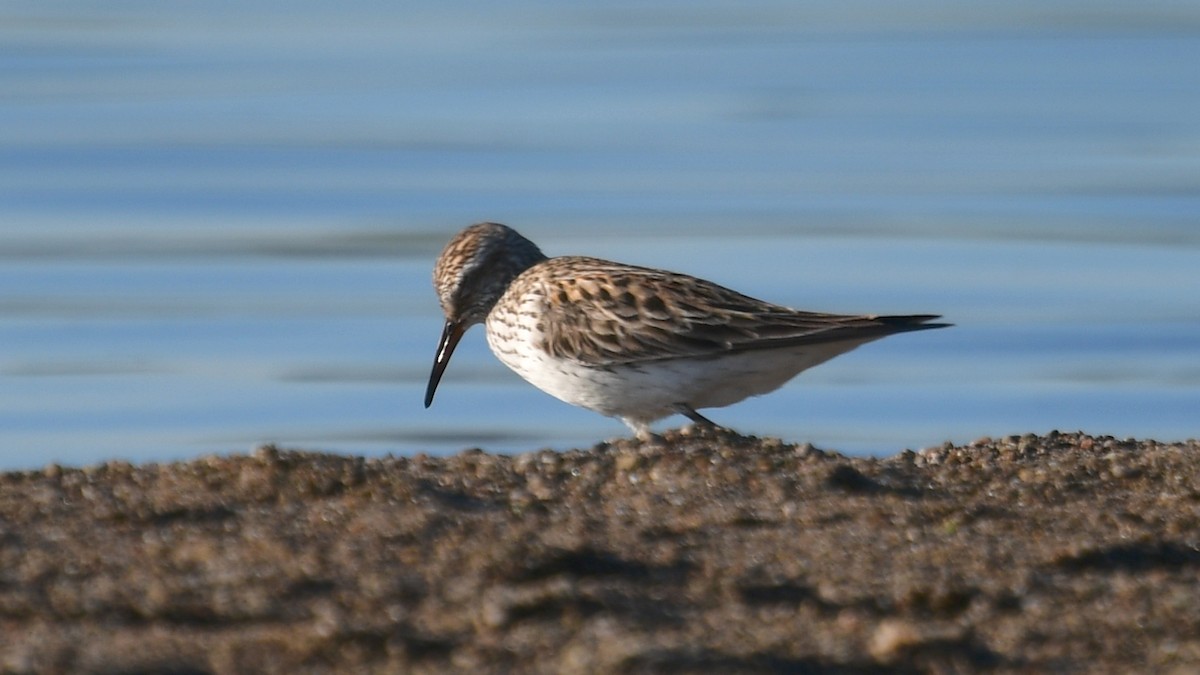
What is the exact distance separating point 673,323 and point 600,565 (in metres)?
2.99

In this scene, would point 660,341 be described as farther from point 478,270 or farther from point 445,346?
point 445,346

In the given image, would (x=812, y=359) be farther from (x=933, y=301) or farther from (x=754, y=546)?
(x=933, y=301)

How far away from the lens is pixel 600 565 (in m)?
5.47

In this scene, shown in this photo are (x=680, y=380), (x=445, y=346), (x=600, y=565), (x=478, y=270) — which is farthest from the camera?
(x=445, y=346)

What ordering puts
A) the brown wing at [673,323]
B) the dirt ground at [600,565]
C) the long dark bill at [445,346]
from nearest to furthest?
the dirt ground at [600,565]
the brown wing at [673,323]
the long dark bill at [445,346]

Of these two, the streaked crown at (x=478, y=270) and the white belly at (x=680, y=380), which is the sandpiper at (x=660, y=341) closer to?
the white belly at (x=680, y=380)

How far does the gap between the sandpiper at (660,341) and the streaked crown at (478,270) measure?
0.61 metres

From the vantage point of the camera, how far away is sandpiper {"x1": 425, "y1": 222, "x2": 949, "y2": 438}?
26.9 ft

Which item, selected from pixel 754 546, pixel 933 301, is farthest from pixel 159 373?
pixel 754 546

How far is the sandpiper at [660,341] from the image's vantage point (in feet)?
26.9

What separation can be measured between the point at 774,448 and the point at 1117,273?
10.1 meters

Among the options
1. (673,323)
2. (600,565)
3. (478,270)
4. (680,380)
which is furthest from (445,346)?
(600,565)

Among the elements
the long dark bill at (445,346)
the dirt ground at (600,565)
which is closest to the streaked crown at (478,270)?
the long dark bill at (445,346)

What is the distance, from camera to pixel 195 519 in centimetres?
589
